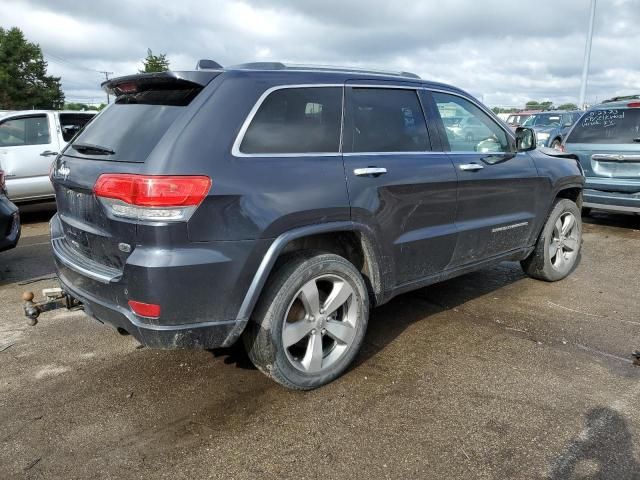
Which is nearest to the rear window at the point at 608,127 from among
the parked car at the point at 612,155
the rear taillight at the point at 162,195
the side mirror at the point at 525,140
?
the parked car at the point at 612,155

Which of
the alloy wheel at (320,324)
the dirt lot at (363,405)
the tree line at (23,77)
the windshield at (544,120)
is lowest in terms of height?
the dirt lot at (363,405)

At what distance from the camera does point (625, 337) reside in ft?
12.9

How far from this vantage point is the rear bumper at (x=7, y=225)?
5.00 m

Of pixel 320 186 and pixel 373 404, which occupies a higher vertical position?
pixel 320 186

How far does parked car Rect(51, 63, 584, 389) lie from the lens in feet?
8.27

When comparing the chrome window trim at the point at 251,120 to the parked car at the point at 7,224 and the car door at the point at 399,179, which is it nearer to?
the car door at the point at 399,179

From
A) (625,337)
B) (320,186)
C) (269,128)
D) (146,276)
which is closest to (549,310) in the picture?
(625,337)

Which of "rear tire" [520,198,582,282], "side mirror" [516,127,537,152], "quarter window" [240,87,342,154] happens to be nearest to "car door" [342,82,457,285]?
"quarter window" [240,87,342,154]

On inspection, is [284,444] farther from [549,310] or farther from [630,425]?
[549,310]

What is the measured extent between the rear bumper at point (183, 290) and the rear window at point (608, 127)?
6797mm

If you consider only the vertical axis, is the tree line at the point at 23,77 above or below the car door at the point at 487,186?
above

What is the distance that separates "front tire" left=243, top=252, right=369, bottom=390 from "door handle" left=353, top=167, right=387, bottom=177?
0.52m

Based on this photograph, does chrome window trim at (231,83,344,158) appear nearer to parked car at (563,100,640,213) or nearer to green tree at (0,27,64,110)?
parked car at (563,100,640,213)

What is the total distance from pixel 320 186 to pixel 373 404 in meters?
1.28
